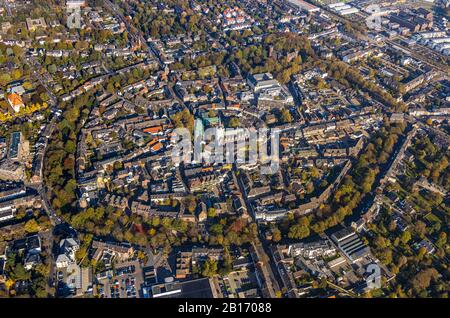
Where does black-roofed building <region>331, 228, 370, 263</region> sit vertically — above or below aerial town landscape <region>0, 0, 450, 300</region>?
below

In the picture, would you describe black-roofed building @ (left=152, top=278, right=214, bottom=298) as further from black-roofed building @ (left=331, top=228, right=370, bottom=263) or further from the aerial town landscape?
black-roofed building @ (left=331, top=228, right=370, bottom=263)

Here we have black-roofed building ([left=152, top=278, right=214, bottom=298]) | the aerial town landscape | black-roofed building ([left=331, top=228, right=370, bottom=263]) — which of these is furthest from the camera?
black-roofed building ([left=331, top=228, right=370, bottom=263])

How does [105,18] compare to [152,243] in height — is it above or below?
above

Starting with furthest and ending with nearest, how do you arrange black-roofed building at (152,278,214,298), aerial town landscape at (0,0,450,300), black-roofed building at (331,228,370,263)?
black-roofed building at (331,228,370,263)
aerial town landscape at (0,0,450,300)
black-roofed building at (152,278,214,298)

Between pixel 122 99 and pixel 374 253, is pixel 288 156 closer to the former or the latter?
pixel 374 253

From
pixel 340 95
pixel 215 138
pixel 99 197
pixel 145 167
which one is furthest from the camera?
pixel 340 95

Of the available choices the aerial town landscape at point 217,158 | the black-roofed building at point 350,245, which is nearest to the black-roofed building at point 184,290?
the aerial town landscape at point 217,158

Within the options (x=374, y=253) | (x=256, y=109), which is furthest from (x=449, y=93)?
(x=374, y=253)

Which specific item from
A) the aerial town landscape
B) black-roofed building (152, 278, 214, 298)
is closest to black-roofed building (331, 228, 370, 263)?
the aerial town landscape
